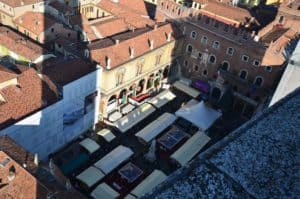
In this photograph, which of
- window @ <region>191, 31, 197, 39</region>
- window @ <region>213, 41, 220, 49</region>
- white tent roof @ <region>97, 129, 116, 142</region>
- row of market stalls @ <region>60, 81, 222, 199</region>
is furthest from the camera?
window @ <region>191, 31, 197, 39</region>

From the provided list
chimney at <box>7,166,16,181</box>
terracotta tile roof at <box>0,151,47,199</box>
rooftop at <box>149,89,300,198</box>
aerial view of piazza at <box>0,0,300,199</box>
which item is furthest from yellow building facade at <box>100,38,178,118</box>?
rooftop at <box>149,89,300,198</box>

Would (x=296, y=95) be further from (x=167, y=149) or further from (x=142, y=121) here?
(x=142, y=121)

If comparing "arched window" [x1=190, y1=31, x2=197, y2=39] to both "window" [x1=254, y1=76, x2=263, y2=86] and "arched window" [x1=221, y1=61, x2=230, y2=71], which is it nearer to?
"arched window" [x1=221, y1=61, x2=230, y2=71]

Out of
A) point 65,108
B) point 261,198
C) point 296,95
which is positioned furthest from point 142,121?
point 261,198

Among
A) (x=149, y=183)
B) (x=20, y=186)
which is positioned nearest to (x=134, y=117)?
(x=149, y=183)

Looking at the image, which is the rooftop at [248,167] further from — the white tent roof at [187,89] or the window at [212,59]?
the window at [212,59]
